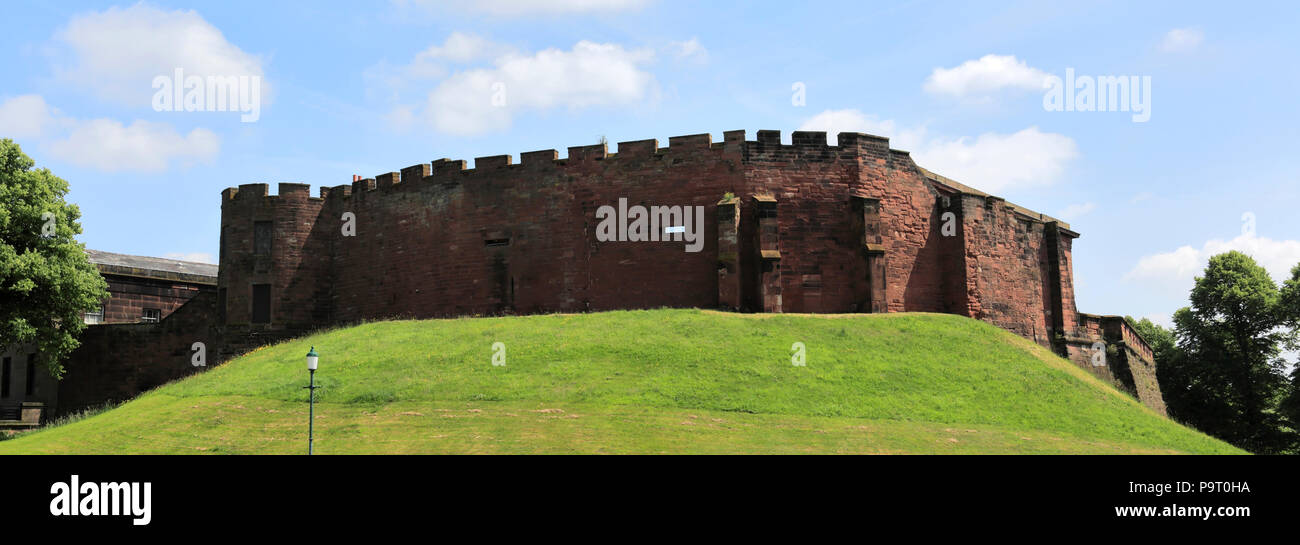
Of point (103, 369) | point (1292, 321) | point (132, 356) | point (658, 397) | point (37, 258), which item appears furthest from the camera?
point (1292, 321)

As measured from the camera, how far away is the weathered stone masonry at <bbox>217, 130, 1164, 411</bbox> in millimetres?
31094

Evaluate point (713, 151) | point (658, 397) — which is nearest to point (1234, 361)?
point (713, 151)

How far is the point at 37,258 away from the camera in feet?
93.6

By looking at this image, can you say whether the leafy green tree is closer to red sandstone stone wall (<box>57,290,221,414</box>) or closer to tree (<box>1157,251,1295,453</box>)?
tree (<box>1157,251,1295,453</box>)

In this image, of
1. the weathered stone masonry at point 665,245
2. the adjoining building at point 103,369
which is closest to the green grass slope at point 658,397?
the weathered stone masonry at point 665,245

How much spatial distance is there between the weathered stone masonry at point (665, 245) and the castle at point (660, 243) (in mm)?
57

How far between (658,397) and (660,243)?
10943 mm

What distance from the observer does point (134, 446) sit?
64.7ft

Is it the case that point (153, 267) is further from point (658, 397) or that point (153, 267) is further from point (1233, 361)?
point (1233, 361)

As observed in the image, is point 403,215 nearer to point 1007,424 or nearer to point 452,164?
point 452,164

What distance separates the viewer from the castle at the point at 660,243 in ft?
102

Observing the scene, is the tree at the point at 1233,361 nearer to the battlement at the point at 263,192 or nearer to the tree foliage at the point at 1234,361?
the tree foliage at the point at 1234,361
